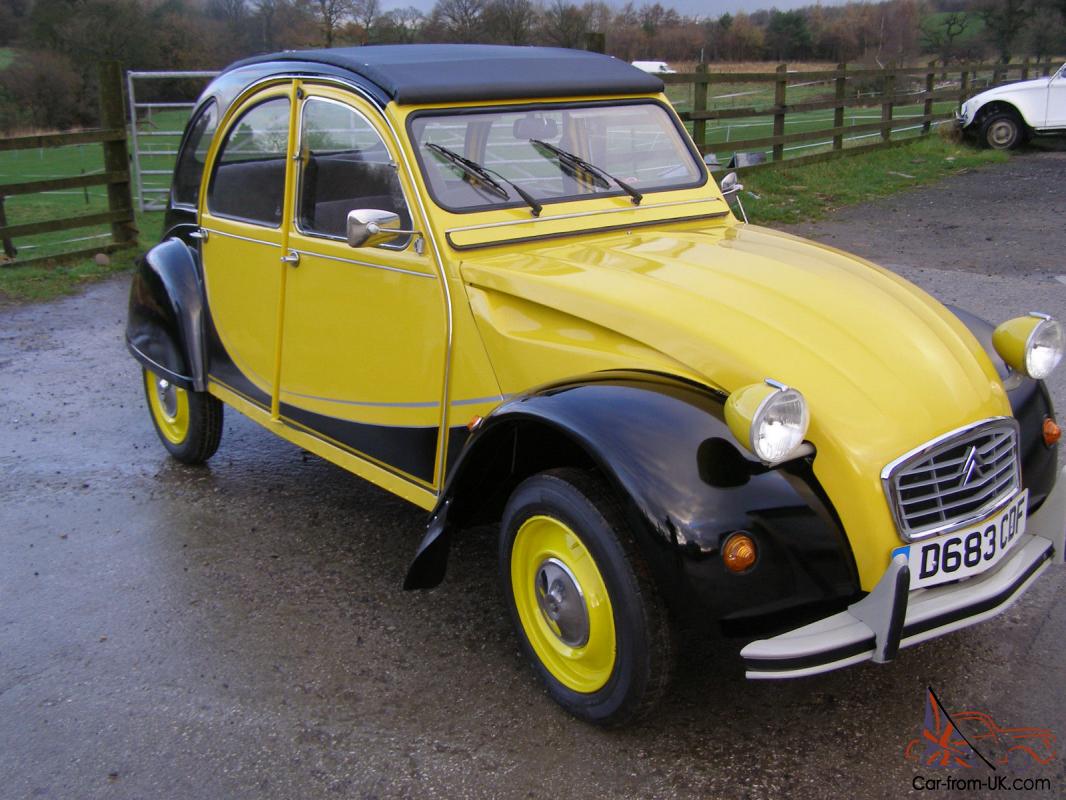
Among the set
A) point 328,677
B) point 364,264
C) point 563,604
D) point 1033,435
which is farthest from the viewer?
point 364,264

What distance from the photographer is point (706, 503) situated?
2533mm

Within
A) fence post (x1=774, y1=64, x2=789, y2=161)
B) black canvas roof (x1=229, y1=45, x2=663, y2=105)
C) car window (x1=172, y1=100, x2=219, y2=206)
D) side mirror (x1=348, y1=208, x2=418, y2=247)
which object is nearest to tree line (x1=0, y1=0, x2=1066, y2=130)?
fence post (x1=774, y1=64, x2=789, y2=161)

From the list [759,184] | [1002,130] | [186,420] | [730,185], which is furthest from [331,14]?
[1002,130]

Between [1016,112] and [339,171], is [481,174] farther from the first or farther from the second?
[1016,112]

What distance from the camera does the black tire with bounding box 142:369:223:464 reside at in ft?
16.3

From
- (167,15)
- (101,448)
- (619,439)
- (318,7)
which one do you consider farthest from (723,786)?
(167,15)

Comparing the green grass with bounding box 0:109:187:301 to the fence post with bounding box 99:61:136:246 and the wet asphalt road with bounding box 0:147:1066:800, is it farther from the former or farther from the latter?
the wet asphalt road with bounding box 0:147:1066:800

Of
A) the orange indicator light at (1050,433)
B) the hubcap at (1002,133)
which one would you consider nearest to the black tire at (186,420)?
the orange indicator light at (1050,433)

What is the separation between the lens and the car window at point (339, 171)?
3.71 meters

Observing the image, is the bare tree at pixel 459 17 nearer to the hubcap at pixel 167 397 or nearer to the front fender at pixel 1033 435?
the hubcap at pixel 167 397

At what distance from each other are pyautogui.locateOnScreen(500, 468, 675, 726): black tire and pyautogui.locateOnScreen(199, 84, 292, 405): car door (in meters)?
1.79

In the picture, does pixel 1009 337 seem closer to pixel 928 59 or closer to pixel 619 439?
pixel 619 439

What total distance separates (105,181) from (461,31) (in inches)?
158

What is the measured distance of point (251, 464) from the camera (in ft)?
17.2
